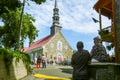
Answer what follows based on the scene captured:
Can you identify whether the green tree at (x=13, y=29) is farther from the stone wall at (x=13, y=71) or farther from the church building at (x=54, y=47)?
the church building at (x=54, y=47)

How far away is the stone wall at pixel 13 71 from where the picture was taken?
52.1 ft

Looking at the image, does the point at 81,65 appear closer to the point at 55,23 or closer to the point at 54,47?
the point at 54,47

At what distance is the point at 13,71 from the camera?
17.3 metres

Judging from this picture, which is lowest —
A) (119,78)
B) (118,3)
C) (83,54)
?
(119,78)

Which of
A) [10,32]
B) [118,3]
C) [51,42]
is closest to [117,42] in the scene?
[118,3]

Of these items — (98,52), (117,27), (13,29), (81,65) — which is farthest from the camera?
(13,29)

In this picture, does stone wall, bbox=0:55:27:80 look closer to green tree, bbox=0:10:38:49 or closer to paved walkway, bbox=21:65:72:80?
paved walkway, bbox=21:65:72:80

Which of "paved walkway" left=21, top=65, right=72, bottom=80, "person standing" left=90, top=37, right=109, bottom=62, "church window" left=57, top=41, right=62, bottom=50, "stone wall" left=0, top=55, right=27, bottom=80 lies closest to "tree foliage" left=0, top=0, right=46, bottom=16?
"stone wall" left=0, top=55, right=27, bottom=80

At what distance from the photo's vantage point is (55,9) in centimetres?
7381

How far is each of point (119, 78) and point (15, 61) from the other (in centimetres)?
1146

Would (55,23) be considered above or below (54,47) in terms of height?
above

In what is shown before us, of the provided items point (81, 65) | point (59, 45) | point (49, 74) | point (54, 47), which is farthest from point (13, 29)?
point (59, 45)

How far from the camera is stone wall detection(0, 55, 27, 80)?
625 inches

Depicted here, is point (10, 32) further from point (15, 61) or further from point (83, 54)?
point (83, 54)
